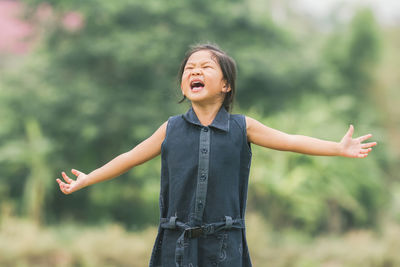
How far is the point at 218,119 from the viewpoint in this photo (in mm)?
2139

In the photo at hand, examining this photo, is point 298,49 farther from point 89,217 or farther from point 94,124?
point 89,217

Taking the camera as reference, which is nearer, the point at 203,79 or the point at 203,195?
the point at 203,195

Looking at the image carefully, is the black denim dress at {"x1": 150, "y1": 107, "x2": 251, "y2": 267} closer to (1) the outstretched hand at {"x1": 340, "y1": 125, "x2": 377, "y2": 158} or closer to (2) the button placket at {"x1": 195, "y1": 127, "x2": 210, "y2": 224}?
(2) the button placket at {"x1": 195, "y1": 127, "x2": 210, "y2": 224}

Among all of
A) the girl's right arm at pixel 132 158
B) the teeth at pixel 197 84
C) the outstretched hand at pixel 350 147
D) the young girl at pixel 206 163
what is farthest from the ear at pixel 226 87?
the outstretched hand at pixel 350 147

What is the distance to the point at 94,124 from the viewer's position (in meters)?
8.69

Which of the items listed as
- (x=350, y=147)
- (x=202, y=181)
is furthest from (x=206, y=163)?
(x=350, y=147)

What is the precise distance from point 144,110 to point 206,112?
6.59 meters

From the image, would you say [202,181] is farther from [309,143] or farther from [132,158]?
[309,143]

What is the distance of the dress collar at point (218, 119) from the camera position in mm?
2100

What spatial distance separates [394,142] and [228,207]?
11057 millimetres

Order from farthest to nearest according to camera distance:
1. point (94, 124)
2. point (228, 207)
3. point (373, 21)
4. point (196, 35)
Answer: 1. point (373, 21)
2. point (196, 35)
3. point (94, 124)
4. point (228, 207)

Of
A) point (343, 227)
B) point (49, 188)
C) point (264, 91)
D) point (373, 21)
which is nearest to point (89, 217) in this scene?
point (49, 188)

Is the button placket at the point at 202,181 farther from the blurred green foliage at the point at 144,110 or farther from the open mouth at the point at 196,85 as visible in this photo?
the blurred green foliage at the point at 144,110

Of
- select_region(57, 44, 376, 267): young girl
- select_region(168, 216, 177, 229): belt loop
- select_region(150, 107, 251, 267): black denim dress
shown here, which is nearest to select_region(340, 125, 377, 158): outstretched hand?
select_region(57, 44, 376, 267): young girl
